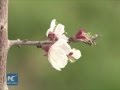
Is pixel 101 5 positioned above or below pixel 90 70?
above

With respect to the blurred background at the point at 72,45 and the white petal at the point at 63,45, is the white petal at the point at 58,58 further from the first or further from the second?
the blurred background at the point at 72,45

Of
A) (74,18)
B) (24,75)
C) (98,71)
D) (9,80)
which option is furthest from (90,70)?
(9,80)

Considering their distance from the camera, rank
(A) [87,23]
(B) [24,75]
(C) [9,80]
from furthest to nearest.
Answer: (A) [87,23], (B) [24,75], (C) [9,80]

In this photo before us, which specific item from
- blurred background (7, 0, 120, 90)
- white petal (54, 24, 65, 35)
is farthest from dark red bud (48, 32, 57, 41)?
blurred background (7, 0, 120, 90)

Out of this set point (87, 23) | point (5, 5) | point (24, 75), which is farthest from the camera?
point (87, 23)

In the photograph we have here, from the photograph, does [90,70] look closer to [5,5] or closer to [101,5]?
[101,5]

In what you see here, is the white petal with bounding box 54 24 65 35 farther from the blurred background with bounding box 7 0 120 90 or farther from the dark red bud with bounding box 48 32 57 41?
the blurred background with bounding box 7 0 120 90

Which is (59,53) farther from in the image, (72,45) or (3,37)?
(72,45)

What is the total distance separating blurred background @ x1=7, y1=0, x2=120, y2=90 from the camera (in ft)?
13.6

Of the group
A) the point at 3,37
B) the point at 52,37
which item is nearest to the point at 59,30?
the point at 52,37

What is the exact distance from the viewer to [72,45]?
4453 millimetres

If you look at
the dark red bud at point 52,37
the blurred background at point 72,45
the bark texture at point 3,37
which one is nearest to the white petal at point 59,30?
the dark red bud at point 52,37

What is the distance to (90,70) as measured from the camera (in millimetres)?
4320

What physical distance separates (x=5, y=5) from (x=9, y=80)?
0.21 m
